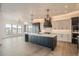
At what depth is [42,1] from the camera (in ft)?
9.76

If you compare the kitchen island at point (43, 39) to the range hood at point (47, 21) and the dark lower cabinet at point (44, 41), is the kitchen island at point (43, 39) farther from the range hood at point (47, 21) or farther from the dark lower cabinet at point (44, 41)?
the range hood at point (47, 21)

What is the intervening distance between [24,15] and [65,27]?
0.97 metres

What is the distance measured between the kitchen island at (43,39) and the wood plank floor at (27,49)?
8cm

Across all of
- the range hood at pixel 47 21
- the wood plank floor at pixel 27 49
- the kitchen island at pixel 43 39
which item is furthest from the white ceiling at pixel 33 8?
the wood plank floor at pixel 27 49

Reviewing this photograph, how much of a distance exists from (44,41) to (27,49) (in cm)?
43

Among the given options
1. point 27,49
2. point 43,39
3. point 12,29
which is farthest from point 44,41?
point 12,29

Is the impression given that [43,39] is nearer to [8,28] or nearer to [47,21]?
[47,21]

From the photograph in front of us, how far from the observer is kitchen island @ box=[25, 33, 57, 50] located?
117 inches

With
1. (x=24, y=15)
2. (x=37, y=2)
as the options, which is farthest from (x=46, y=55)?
(x=37, y=2)

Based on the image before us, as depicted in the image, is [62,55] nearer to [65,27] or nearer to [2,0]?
[65,27]

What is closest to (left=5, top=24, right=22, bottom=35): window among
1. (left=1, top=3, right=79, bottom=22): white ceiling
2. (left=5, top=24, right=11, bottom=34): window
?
(left=5, top=24, right=11, bottom=34): window

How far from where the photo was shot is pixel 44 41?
301cm

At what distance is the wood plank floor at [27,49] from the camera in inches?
115

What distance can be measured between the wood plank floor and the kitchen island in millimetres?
82
